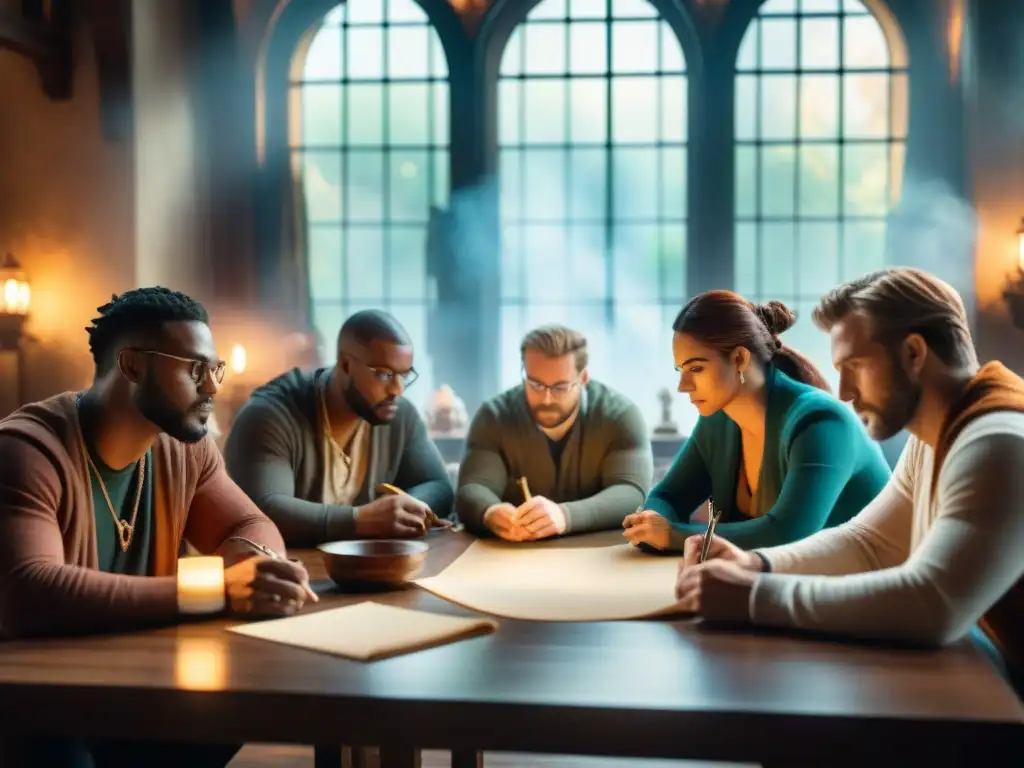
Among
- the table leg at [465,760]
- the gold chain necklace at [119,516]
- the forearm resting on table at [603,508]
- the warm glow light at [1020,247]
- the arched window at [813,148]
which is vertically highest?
the arched window at [813,148]

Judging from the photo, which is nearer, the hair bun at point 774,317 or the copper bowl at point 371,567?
the copper bowl at point 371,567

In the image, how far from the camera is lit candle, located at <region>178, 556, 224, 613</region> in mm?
1634

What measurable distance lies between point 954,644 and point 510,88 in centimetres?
514

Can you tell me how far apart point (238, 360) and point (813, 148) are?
131 inches

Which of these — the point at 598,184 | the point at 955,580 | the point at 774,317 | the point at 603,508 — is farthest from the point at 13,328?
the point at 955,580

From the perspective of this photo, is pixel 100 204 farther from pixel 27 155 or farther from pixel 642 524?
pixel 642 524

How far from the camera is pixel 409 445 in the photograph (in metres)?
3.20

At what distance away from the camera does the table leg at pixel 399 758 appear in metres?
2.21

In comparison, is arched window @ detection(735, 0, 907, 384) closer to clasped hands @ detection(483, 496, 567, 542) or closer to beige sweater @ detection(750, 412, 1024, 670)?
clasped hands @ detection(483, 496, 567, 542)

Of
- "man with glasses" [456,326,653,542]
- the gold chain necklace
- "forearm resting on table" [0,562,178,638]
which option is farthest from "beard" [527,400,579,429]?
"forearm resting on table" [0,562,178,638]

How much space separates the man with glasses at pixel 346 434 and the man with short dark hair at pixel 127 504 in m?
0.65

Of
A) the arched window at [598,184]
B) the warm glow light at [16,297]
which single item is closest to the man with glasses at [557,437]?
the arched window at [598,184]

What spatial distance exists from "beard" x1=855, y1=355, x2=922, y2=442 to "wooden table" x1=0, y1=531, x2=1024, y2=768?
0.34 meters

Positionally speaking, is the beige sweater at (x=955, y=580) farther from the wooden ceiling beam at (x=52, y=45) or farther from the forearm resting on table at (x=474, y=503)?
the wooden ceiling beam at (x=52, y=45)
